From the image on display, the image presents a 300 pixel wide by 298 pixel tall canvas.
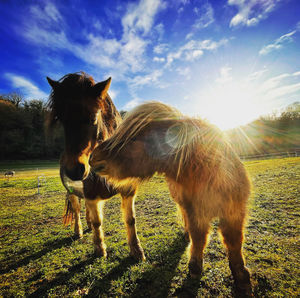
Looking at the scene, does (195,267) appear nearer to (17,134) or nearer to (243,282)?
(243,282)

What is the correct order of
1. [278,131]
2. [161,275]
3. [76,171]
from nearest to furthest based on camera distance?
[76,171], [161,275], [278,131]

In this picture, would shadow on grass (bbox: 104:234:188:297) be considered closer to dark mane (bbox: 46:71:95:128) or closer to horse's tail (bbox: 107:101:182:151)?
horse's tail (bbox: 107:101:182:151)

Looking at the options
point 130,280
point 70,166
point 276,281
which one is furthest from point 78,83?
point 276,281

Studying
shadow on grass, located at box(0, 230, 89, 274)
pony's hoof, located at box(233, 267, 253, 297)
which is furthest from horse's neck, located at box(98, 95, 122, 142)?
shadow on grass, located at box(0, 230, 89, 274)

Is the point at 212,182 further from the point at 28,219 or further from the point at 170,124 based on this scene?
the point at 28,219

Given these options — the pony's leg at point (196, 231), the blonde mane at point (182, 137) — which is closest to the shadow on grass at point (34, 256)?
the pony's leg at point (196, 231)

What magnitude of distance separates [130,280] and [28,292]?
163 centimetres

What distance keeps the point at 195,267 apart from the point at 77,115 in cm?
272

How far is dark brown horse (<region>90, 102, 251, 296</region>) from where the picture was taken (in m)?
1.50

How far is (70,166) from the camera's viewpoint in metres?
1.89

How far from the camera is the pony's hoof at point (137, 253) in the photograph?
2.87m

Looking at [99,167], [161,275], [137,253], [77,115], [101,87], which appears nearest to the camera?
[99,167]

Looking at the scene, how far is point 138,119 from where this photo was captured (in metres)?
1.59

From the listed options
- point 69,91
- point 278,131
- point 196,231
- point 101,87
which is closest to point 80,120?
point 69,91
